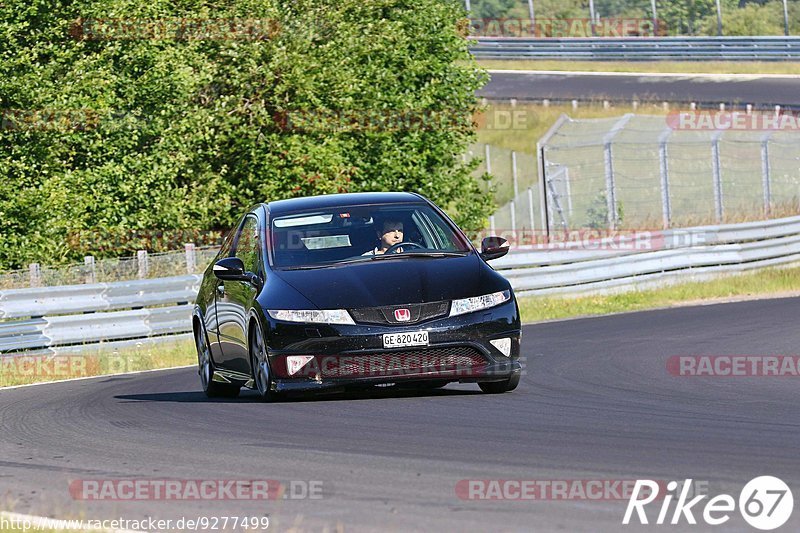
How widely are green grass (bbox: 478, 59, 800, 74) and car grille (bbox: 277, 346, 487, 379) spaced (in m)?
48.0

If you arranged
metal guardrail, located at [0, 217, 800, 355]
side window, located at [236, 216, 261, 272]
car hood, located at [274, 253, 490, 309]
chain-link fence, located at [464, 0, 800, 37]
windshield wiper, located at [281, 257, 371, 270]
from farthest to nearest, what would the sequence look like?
chain-link fence, located at [464, 0, 800, 37] < metal guardrail, located at [0, 217, 800, 355] < side window, located at [236, 216, 261, 272] < windshield wiper, located at [281, 257, 371, 270] < car hood, located at [274, 253, 490, 309]

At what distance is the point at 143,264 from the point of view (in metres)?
22.0

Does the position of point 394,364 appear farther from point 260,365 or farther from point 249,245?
point 249,245

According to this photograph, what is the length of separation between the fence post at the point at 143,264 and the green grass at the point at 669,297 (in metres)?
5.60

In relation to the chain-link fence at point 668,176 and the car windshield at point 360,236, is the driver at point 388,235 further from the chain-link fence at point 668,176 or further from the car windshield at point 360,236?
the chain-link fence at point 668,176

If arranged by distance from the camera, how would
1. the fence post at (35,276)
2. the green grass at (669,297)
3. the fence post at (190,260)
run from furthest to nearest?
the green grass at (669,297) < the fence post at (190,260) < the fence post at (35,276)

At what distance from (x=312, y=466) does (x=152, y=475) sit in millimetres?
841

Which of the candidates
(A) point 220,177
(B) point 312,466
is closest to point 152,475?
(B) point 312,466

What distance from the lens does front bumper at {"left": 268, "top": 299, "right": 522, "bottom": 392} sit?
→ 10.5 metres

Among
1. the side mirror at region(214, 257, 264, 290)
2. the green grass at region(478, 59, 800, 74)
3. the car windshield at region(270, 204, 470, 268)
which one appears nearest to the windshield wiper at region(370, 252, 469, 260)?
the car windshield at region(270, 204, 470, 268)

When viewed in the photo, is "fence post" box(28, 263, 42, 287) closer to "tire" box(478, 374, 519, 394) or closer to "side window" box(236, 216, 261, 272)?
"side window" box(236, 216, 261, 272)

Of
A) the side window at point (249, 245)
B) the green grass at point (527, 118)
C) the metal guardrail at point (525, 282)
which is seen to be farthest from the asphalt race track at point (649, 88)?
the side window at point (249, 245)

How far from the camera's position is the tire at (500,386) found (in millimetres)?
11164

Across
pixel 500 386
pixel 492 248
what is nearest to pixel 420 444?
pixel 500 386
